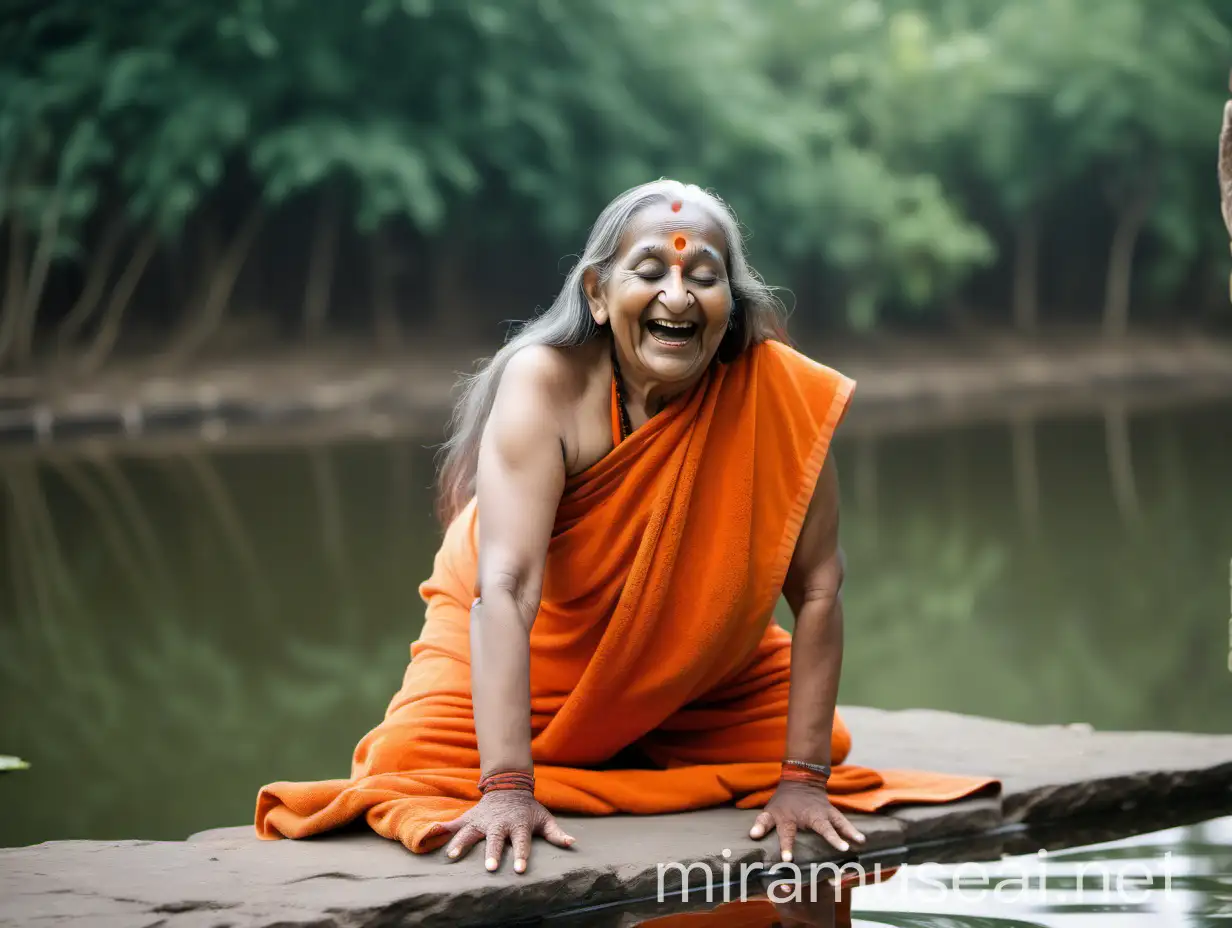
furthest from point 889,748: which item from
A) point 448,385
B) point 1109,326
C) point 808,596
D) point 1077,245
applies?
point 1077,245

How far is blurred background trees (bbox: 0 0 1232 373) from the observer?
53.7 feet

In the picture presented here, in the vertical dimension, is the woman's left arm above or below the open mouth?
below

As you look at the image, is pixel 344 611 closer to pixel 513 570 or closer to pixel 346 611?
pixel 346 611

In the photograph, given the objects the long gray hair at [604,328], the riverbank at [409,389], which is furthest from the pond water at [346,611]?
the riverbank at [409,389]

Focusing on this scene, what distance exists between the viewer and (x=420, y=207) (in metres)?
16.3

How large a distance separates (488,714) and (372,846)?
321mm

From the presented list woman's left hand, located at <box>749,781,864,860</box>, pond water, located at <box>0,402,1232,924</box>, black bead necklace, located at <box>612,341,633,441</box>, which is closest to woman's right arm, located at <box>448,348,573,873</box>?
black bead necklace, located at <box>612,341,633,441</box>

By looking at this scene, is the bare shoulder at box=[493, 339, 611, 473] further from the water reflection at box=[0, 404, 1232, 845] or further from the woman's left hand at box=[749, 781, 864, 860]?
the water reflection at box=[0, 404, 1232, 845]

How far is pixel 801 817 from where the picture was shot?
310 cm

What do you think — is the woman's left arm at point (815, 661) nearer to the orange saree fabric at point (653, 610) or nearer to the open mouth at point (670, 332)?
the orange saree fabric at point (653, 610)

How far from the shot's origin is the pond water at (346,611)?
4250mm

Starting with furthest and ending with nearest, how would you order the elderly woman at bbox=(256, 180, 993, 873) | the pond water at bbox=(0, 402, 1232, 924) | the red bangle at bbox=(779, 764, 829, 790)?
the pond water at bbox=(0, 402, 1232, 924)
the red bangle at bbox=(779, 764, 829, 790)
the elderly woman at bbox=(256, 180, 993, 873)

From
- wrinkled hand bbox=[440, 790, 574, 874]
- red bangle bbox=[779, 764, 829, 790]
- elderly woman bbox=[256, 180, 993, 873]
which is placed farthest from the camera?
red bangle bbox=[779, 764, 829, 790]

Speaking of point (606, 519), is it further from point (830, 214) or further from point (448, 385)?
point (830, 214)
